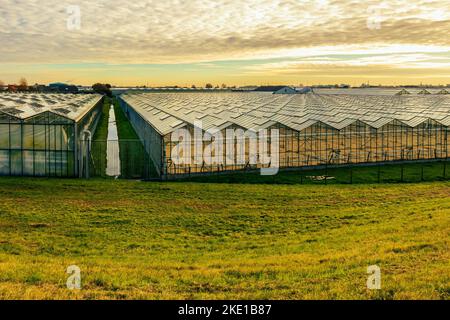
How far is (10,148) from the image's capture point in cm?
2877

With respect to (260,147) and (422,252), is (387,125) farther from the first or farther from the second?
(422,252)

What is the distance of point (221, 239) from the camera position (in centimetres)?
1666

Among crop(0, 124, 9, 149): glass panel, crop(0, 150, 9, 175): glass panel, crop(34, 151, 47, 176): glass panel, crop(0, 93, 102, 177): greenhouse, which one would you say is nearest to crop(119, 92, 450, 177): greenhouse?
crop(0, 93, 102, 177): greenhouse

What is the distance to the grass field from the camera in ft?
31.8

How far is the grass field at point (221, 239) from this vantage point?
9680 millimetres
